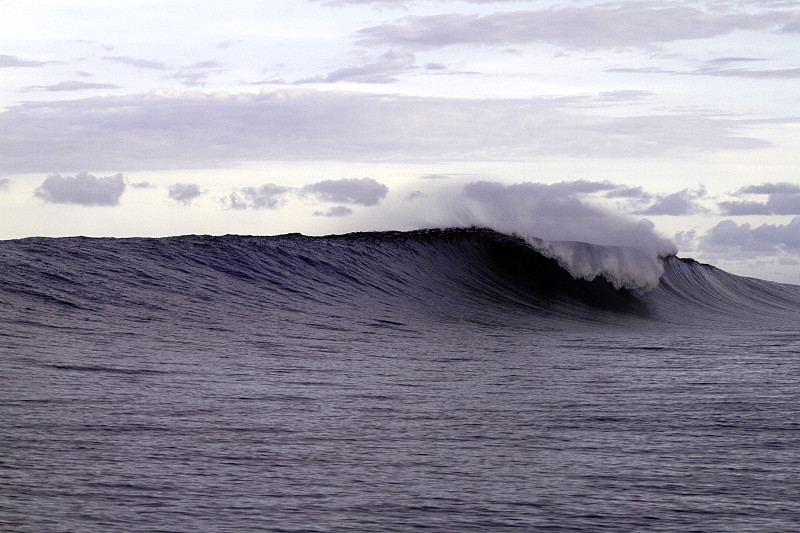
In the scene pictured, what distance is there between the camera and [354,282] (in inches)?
551

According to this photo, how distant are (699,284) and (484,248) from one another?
6378 millimetres

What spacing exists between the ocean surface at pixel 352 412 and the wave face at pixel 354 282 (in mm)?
95

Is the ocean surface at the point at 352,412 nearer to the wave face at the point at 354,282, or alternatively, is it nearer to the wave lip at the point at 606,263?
the wave face at the point at 354,282

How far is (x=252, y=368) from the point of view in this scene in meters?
6.87

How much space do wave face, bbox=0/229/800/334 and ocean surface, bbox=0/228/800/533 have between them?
3.7 inches

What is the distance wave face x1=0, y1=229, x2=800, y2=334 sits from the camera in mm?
10305

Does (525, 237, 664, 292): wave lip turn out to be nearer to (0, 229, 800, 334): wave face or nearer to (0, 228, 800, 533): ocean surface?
(0, 229, 800, 334): wave face

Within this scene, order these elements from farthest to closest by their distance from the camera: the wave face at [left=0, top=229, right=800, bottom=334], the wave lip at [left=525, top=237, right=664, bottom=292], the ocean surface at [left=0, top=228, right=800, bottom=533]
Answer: the wave lip at [left=525, top=237, right=664, bottom=292]
the wave face at [left=0, top=229, right=800, bottom=334]
the ocean surface at [left=0, top=228, right=800, bottom=533]

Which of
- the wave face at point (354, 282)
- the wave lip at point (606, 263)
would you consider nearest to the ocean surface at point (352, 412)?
the wave face at point (354, 282)

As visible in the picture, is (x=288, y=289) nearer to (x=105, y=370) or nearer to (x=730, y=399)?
(x=105, y=370)

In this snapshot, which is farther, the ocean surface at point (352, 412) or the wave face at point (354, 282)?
the wave face at point (354, 282)

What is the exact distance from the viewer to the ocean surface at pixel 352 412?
3.50 m

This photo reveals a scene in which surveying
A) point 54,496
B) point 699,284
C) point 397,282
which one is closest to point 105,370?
point 54,496

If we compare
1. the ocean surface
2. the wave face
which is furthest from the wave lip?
the ocean surface
